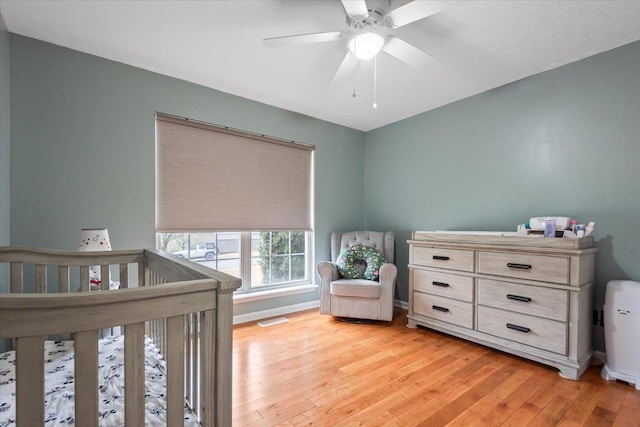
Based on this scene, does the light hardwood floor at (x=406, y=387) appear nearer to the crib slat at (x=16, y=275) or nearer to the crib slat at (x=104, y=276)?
the crib slat at (x=104, y=276)

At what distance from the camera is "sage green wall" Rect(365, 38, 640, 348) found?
2.18 m

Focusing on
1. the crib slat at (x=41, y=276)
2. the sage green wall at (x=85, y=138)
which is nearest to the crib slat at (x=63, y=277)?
the crib slat at (x=41, y=276)

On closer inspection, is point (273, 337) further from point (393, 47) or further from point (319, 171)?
point (393, 47)

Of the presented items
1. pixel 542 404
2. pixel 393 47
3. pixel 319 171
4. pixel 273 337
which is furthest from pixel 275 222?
pixel 542 404

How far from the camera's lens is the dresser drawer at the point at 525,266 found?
206 centimetres

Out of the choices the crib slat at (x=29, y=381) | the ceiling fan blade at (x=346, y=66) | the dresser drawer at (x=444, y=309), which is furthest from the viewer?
the dresser drawer at (x=444, y=309)

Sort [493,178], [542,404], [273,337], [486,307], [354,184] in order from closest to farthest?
1. [542,404]
2. [486,307]
3. [273,337]
4. [493,178]
5. [354,184]

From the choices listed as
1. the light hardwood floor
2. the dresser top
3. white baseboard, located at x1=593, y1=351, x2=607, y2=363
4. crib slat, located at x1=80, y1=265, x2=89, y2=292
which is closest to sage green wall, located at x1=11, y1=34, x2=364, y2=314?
crib slat, located at x1=80, y1=265, x2=89, y2=292

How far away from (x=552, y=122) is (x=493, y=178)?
2.10 feet

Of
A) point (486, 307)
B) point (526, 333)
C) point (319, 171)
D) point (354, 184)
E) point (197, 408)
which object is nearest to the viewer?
point (197, 408)

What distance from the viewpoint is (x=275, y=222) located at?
326 centimetres

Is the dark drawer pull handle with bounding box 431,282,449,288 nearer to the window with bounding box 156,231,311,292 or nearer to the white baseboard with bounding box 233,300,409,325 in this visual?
the white baseboard with bounding box 233,300,409,325

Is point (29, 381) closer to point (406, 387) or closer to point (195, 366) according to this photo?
point (195, 366)

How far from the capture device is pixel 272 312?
10.6 feet
